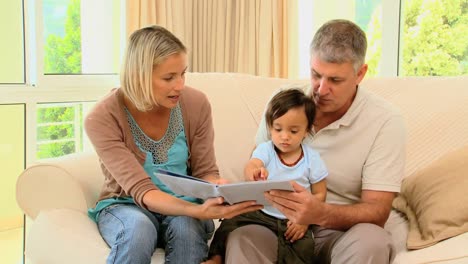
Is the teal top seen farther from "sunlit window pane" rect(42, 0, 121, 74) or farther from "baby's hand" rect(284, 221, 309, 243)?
"sunlit window pane" rect(42, 0, 121, 74)

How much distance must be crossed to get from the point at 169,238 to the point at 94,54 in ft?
7.19

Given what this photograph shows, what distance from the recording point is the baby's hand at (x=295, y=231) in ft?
5.60

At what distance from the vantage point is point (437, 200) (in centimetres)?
187

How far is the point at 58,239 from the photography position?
1797 mm

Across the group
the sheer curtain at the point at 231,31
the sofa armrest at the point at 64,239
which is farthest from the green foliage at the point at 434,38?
the sofa armrest at the point at 64,239

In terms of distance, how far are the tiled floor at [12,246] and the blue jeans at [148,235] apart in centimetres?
165

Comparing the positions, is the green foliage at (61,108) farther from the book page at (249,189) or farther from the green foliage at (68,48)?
the book page at (249,189)

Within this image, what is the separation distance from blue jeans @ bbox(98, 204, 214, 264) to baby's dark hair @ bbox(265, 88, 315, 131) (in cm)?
40

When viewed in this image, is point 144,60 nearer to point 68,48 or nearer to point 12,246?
point 68,48

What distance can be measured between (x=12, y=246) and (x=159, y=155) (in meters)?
1.80

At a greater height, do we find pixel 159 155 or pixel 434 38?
pixel 434 38

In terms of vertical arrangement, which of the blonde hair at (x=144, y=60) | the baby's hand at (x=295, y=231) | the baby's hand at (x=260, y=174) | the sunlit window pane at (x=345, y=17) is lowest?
the baby's hand at (x=295, y=231)

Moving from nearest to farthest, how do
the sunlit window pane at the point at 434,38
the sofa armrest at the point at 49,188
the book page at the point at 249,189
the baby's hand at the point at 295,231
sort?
the book page at the point at 249,189 → the baby's hand at the point at 295,231 → the sofa armrest at the point at 49,188 → the sunlit window pane at the point at 434,38

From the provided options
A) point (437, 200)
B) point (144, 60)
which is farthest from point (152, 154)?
point (437, 200)
